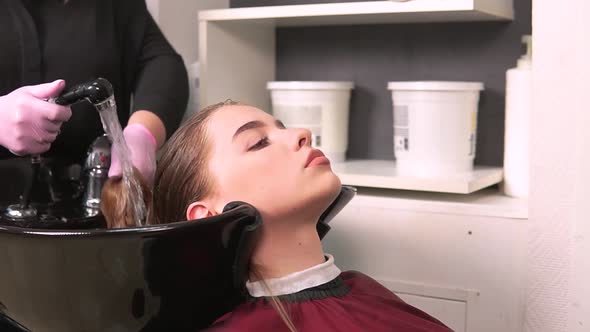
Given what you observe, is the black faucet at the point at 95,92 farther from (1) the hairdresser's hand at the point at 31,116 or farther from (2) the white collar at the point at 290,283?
(2) the white collar at the point at 290,283

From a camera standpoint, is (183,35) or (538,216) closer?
(538,216)

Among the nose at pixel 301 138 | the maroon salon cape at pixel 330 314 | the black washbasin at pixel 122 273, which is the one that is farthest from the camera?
the nose at pixel 301 138

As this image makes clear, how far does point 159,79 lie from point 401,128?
54 cm

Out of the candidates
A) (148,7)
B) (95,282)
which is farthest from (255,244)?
(148,7)

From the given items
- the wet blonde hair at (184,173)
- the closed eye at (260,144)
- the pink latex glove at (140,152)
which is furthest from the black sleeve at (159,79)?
the closed eye at (260,144)

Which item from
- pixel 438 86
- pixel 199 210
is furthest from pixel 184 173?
pixel 438 86

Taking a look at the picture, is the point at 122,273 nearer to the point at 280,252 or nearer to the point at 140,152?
the point at 280,252

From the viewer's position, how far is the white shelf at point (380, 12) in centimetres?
148

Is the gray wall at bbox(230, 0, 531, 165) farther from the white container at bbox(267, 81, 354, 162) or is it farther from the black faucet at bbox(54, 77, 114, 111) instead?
the black faucet at bbox(54, 77, 114, 111)

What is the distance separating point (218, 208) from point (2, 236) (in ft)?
0.94

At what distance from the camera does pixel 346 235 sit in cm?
152

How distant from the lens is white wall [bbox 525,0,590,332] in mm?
1255

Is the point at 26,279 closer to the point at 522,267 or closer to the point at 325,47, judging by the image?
the point at 522,267

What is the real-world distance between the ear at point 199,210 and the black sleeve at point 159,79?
0.43m
